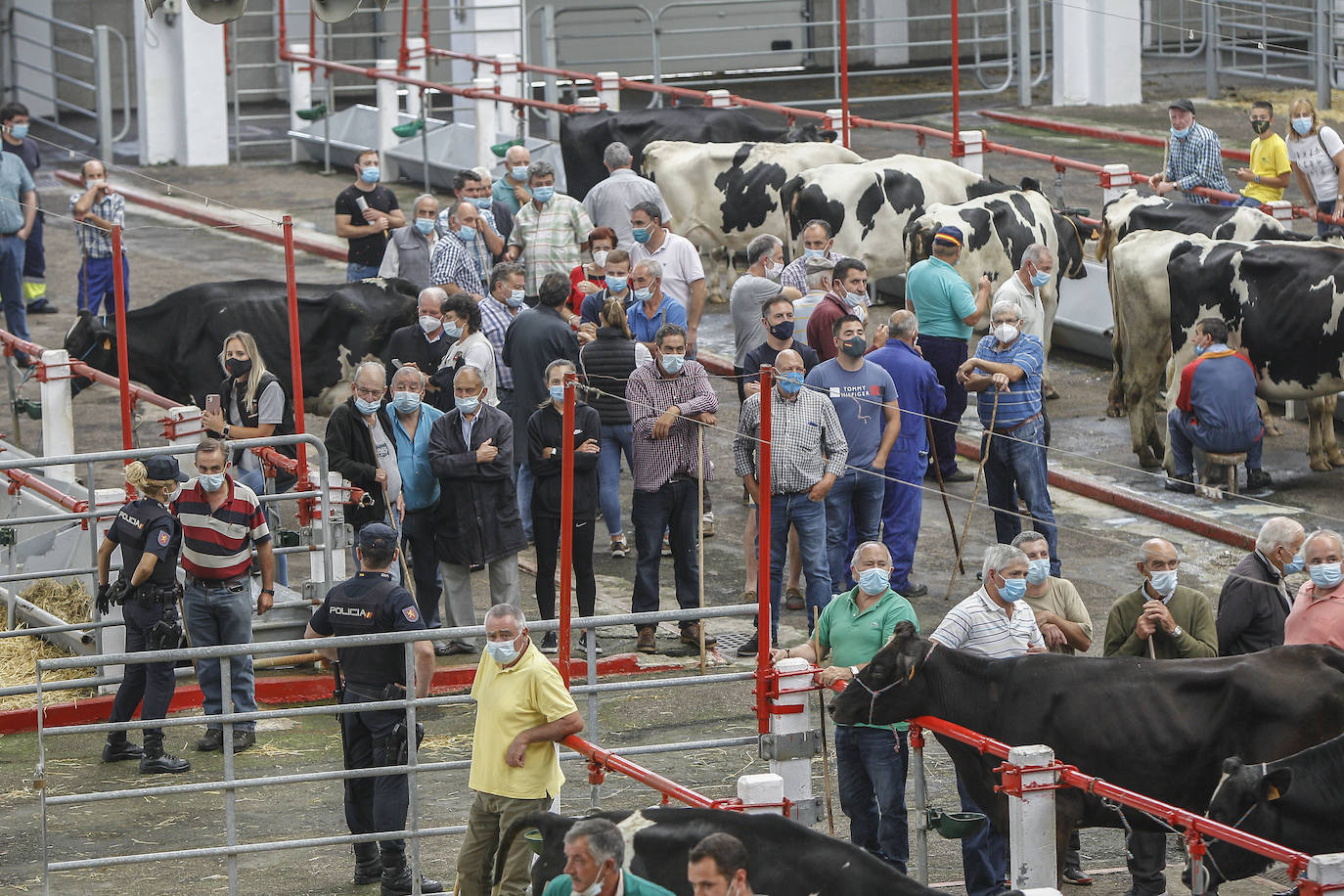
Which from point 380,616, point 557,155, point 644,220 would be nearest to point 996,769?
point 380,616

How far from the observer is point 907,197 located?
64.1ft

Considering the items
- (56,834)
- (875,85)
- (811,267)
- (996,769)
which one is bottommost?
(56,834)

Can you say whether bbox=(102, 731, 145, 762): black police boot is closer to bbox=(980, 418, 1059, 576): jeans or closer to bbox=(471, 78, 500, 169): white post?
bbox=(980, 418, 1059, 576): jeans

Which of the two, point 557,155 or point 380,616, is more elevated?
point 557,155

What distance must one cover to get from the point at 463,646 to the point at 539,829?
4810mm

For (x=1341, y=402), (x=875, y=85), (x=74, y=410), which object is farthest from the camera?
(x=875, y=85)

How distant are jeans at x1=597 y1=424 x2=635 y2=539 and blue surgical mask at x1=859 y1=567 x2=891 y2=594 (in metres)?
3.44

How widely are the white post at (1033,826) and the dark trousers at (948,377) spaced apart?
7.16 m

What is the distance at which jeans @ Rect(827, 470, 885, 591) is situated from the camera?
1298cm

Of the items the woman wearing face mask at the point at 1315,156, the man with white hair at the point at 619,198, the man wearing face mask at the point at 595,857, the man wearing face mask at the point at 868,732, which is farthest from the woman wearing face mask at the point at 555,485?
the woman wearing face mask at the point at 1315,156

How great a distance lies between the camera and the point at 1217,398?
589 inches

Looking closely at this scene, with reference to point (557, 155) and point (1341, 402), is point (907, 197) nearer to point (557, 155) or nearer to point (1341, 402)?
point (1341, 402)

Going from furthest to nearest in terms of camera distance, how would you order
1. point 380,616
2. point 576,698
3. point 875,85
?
point 875,85 → point 576,698 → point 380,616

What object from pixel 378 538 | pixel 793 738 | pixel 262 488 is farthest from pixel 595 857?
pixel 262 488
